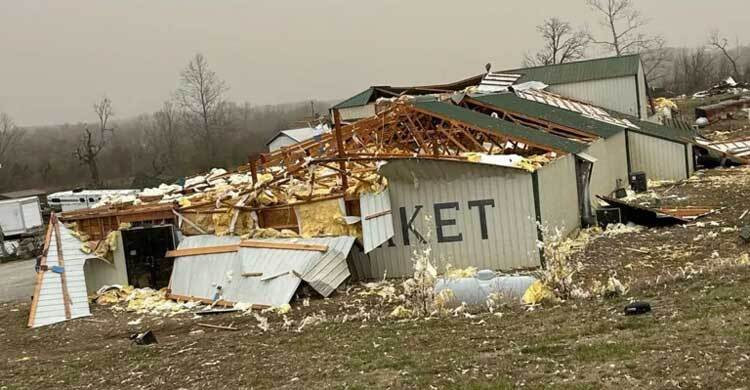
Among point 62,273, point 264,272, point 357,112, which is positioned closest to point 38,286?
point 62,273

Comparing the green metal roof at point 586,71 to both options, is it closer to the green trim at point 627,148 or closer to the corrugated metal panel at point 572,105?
the corrugated metal panel at point 572,105

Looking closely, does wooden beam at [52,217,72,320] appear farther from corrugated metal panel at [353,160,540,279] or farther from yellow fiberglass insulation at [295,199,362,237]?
corrugated metal panel at [353,160,540,279]

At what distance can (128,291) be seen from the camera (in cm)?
1814

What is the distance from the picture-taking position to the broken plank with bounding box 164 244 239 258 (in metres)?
→ 16.1

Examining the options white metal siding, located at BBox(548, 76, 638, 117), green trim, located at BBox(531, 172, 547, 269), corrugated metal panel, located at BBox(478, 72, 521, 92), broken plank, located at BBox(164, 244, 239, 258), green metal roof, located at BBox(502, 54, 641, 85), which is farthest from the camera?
green metal roof, located at BBox(502, 54, 641, 85)

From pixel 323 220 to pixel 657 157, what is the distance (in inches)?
679

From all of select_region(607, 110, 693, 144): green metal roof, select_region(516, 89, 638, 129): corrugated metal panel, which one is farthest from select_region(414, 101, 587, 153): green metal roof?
select_region(516, 89, 638, 129): corrugated metal panel

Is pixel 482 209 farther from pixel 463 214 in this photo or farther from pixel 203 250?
pixel 203 250

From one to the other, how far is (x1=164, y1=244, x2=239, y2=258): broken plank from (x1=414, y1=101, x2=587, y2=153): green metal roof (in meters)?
6.84

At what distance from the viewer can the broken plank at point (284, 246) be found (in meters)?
14.9

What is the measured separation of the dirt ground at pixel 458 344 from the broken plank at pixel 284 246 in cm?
116

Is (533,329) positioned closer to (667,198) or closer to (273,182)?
(273,182)

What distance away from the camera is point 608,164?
24266 mm

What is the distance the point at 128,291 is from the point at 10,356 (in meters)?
5.71
